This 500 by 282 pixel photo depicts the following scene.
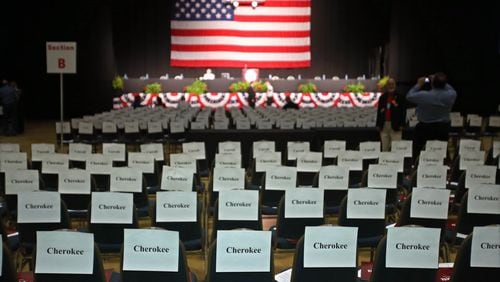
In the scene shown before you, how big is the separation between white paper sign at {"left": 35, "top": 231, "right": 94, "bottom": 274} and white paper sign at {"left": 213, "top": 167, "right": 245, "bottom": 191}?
2951mm

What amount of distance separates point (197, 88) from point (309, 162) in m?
16.4

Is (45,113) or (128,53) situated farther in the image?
(128,53)

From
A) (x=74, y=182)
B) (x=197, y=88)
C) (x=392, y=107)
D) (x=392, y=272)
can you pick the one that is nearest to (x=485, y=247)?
(x=392, y=272)

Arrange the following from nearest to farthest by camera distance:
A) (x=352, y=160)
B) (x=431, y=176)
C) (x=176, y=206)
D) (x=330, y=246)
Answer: (x=330, y=246) → (x=176, y=206) → (x=431, y=176) → (x=352, y=160)

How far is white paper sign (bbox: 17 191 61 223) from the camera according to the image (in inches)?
208

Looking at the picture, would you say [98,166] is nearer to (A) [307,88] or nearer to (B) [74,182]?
(B) [74,182]

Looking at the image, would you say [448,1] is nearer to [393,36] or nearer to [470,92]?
[470,92]

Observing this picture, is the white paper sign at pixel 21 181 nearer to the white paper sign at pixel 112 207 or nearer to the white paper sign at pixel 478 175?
the white paper sign at pixel 112 207

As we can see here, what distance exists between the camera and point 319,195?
542cm

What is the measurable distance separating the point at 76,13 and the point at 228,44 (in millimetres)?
8173

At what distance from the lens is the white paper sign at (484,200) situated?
545cm

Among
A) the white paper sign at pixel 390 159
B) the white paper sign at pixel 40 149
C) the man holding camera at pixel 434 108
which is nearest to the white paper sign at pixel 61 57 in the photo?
the white paper sign at pixel 40 149

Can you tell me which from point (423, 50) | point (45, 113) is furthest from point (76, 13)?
point (423, 50)

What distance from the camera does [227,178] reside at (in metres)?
6.70
